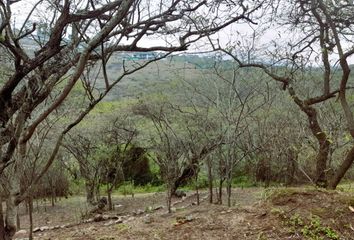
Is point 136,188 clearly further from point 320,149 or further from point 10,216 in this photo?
point 10,216

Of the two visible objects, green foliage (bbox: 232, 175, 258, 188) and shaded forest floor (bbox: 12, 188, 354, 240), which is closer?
shaded forest floor (bbox: 12, 188, 354, 240)

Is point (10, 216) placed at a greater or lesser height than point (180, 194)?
greater

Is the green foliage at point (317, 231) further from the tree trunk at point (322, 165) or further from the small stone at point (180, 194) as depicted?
the small stone at point (180, 194)

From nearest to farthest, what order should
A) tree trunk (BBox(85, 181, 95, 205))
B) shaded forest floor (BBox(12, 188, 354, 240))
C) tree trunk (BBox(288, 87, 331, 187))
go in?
shaded forest floor (BBox(12, 188, 354, 240)) < tree trunk (BBox(288, 87, 331, 187)) < tree trunk (BBox(85, 181, 95, 205))

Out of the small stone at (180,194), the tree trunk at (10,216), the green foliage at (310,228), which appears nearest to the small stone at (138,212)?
the small stone at (180,194)

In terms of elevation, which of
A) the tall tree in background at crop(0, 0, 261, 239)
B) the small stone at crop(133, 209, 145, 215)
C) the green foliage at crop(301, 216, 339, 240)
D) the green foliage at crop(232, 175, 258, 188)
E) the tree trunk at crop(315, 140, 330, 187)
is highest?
the tall tree in background at crop(0, 0, 261, 239)

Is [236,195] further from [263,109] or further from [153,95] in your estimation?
[153,95]

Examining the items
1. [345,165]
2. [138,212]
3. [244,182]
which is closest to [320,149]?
[345,165]

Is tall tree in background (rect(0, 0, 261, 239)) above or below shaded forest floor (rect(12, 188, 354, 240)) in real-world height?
above

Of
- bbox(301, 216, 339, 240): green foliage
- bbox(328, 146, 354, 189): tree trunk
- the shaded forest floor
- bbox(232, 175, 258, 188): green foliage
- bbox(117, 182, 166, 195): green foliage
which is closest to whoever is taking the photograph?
bbox(301, 216, 339, 240): green foliage

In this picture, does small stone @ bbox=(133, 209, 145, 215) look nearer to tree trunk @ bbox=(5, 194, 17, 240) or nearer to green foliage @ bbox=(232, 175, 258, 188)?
green foliage @ bbox=(232, 175, 258, 188)

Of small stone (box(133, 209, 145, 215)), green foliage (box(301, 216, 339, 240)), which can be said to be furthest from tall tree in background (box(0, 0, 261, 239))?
small stone (box(133, 209, 145, 215))

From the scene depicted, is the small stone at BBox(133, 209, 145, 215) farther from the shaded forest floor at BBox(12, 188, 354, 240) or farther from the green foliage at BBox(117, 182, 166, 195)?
the shaded forest floor at BBox(12, 188, 354, 240)

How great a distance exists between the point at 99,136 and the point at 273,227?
11.4 metres
